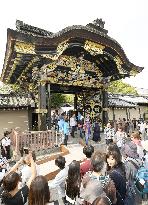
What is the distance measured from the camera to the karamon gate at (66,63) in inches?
491

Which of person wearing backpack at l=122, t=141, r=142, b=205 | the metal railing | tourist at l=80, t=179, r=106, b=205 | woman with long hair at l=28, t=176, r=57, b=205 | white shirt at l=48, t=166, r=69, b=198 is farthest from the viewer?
the metal railing

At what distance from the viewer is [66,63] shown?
15695mm

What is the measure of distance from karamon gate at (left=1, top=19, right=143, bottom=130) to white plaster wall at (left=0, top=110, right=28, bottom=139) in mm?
1791

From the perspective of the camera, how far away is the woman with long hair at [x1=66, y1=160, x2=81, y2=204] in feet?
16.3

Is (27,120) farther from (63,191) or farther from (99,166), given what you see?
(99,166)

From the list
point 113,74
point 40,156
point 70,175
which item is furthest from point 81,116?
point 70,175

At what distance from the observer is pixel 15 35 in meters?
10.9

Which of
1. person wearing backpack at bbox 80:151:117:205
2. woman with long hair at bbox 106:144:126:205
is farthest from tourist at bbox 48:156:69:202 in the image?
person wearing backpack at bbox 80:151:117:205

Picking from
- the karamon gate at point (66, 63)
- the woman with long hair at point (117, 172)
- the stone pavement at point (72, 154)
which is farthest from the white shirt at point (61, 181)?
the karamon gate at point (66, 63)

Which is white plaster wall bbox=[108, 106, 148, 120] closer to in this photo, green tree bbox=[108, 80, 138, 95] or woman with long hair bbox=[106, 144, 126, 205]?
green tree bbox=[108, 80, 138, 95]

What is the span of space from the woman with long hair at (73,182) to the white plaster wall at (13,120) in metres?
12.8

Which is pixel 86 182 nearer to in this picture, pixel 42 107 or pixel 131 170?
pixel 131 170

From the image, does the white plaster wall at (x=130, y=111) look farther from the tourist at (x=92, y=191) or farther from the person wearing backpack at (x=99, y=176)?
the tourist at (x=92, y=191)

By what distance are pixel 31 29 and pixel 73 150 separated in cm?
697
